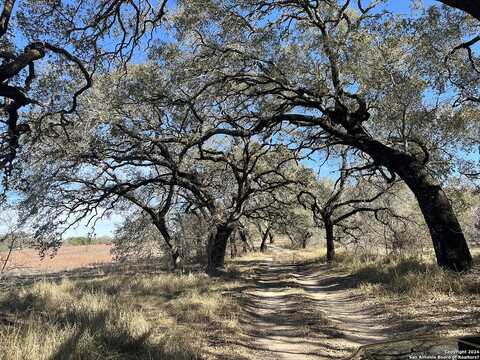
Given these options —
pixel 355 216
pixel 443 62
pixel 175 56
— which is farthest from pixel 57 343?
pixel 355 216

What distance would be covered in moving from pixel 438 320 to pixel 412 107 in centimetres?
806

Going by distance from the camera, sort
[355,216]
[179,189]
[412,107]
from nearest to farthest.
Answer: [412,107]
[179,189]
[355,216]

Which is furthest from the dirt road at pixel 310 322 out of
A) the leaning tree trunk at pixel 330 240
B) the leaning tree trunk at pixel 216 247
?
the leaning tree trunk at pixel 330 240

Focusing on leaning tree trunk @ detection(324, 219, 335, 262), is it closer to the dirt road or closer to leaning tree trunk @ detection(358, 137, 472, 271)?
the dirt road

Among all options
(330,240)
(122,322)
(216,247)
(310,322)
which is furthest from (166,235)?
(122,322)

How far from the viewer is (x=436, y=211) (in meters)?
11.6

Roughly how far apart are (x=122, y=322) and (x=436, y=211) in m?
8.84

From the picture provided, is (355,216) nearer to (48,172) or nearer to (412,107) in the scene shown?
(412,107)

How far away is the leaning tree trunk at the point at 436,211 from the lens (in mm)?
11172

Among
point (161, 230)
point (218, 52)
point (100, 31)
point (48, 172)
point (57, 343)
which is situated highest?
point (218, 52)

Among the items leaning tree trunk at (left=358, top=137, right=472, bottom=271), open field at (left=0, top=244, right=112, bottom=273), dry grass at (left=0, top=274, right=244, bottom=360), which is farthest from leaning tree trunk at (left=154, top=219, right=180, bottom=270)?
leaning tree trunk at (left=358, top=137, right=472, bottom=271)

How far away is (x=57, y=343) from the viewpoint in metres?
5.39

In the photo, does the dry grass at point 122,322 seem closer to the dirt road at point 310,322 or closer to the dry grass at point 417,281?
the dirt road at point 310,322

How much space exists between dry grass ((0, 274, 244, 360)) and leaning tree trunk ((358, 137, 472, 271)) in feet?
19.4
